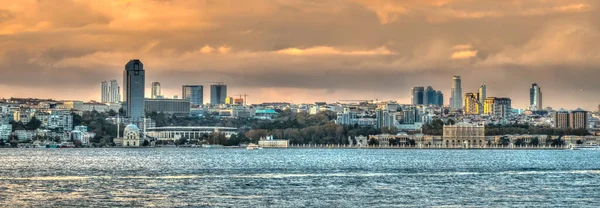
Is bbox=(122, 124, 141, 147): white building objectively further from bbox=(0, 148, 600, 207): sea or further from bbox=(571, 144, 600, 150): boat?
bbox=(0, 148, 600, 207): sea

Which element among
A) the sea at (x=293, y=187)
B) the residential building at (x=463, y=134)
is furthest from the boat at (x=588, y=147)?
the sea at (x=293, y=187)

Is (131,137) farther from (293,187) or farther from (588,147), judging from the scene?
(293,187)

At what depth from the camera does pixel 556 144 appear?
185m

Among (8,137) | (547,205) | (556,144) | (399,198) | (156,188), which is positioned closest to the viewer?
(547,205)

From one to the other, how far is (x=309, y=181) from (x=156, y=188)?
953 centimetres

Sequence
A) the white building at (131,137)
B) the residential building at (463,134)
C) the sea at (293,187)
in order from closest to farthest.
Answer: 1. the sea at (293,187)
2. the white building at (131,137)
3. the residential building at (463,134)

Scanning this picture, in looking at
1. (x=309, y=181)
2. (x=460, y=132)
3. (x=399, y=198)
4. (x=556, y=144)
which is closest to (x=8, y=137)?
(x=460, y=132)

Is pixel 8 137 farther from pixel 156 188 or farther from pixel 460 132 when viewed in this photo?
pixel 156 188

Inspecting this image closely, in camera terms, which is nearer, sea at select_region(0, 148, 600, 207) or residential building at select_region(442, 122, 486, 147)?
sea at select_region(0, 148, 600, 207)

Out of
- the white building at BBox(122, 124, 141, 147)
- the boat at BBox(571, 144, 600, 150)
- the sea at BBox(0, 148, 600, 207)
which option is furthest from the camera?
the white building at BBox(122, 124, 141, 147)

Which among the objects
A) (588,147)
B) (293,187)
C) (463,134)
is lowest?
(293,187)

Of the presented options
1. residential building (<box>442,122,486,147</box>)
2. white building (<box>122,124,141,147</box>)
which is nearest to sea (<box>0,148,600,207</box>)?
white building (<box>122,124,141,147</box>)

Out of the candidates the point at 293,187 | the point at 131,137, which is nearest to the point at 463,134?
the point at 131,137

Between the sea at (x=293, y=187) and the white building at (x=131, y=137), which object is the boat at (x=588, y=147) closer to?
the white building at (x=131, y=137)
